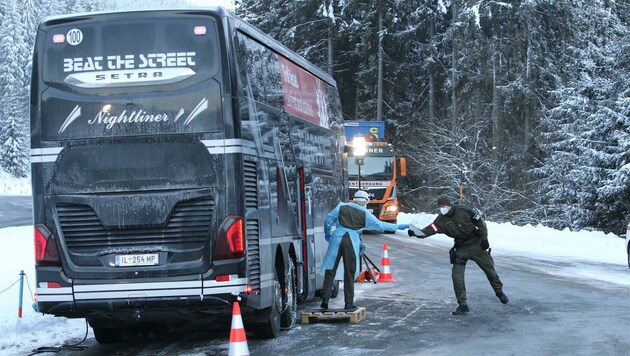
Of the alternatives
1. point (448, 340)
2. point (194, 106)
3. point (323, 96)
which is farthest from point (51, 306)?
point (323, 96)

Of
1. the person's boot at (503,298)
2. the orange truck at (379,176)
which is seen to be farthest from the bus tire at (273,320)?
the orange truck at (379,176)

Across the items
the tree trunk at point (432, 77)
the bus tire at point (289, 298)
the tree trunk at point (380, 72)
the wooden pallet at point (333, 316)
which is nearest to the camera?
the bus tire at point (289, 298)

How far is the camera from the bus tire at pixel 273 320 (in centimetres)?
1109

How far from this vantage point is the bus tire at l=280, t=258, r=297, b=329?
11.9 m

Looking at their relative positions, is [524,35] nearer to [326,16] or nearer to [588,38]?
[588,38]

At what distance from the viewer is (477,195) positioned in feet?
138

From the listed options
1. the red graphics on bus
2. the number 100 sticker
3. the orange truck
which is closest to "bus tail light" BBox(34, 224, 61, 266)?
the number 100 sticker

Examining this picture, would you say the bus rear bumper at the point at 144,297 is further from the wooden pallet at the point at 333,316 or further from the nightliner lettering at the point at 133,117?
the wooden pallet at the point at 333,316

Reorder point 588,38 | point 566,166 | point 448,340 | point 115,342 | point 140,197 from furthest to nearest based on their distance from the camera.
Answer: point 588,38
point 566,166
point 115,342
point 448,340
point 140,197

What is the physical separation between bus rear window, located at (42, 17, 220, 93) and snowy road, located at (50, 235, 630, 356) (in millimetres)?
2976

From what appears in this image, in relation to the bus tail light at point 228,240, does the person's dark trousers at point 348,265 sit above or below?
below

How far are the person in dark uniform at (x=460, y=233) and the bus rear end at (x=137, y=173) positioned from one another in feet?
14.8

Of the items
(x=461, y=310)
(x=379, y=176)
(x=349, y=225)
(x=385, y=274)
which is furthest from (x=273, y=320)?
(x=379, y=176)

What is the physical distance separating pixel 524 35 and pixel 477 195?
10804mm
